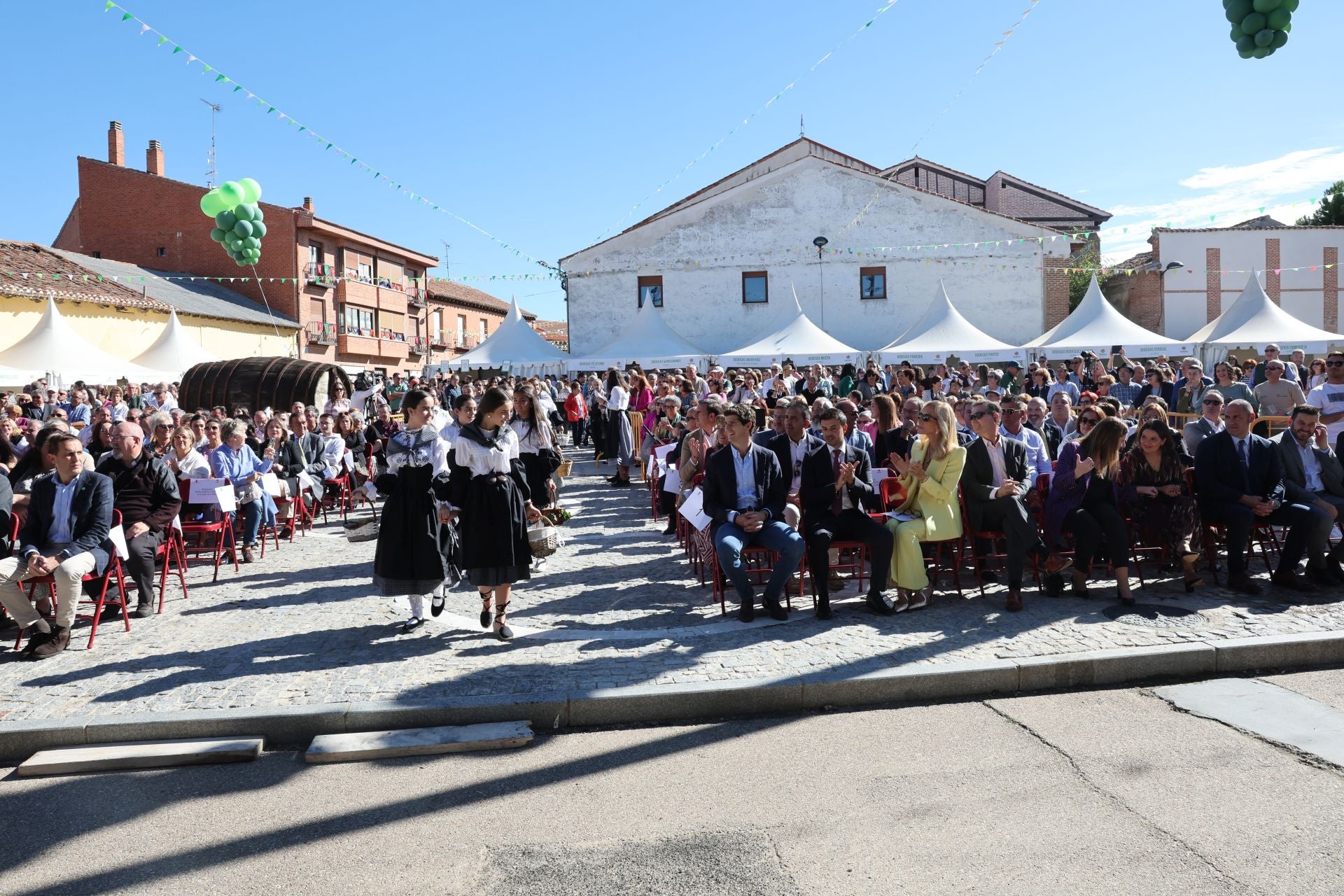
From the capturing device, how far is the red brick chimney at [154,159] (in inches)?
1633

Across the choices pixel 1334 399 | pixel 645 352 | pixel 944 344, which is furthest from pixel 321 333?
pixel 1334 399

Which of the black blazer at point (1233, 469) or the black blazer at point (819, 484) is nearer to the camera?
the black blazer at point (819, 484)

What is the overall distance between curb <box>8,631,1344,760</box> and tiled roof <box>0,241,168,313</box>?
26.5 metres

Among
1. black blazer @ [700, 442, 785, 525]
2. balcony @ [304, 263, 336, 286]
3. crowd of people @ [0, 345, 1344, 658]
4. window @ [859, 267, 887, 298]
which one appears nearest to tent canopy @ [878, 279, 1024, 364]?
window @ [859, 267, 887, 298]

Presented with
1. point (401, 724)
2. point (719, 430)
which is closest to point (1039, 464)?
point (719, 430)

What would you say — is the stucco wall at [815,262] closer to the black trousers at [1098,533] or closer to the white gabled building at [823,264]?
the white gabled building at [823,264]

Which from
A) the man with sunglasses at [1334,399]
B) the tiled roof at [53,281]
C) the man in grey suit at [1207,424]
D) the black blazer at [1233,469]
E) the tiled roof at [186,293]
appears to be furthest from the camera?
the tiled roof at [186,293]

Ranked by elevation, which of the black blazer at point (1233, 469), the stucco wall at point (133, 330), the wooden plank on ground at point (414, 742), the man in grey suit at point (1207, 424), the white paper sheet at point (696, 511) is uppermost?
the stucco wall at point (133, 330)

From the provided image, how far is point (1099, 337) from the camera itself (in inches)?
906

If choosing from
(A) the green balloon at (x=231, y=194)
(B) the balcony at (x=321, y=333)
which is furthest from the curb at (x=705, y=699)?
(B) the balcony at (x=321, y=333)

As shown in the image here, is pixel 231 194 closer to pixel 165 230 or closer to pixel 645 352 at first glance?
pixel 645 352

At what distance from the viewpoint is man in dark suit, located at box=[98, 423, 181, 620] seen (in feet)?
23.2

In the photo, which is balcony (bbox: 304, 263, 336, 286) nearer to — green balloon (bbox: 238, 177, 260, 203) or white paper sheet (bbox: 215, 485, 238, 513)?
green balloon (bbox: 238, 177, 260, 203)

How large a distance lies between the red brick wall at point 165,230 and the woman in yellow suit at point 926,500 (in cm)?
3809
